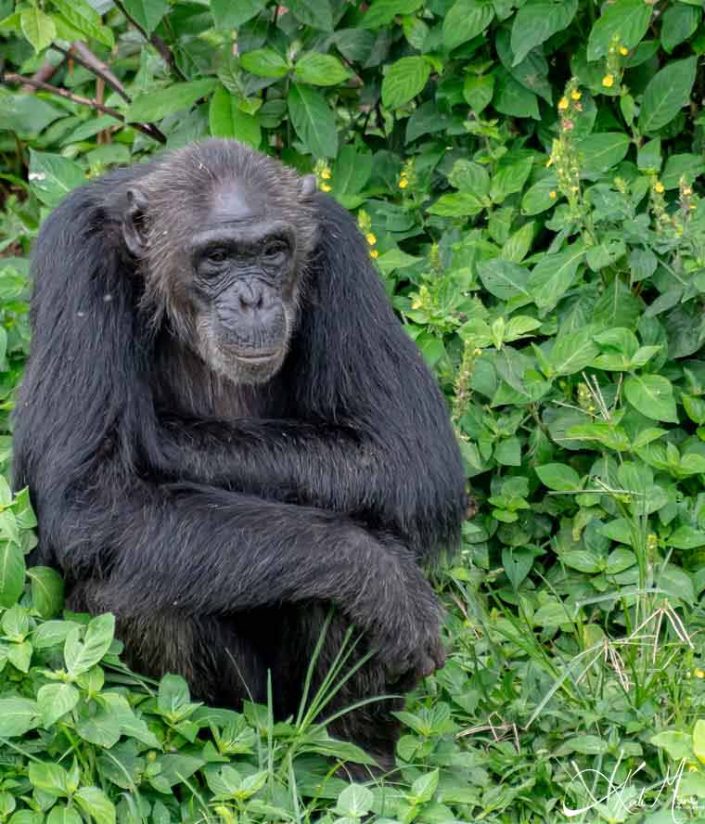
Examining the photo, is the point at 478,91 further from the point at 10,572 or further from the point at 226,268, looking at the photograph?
the point at 10,572

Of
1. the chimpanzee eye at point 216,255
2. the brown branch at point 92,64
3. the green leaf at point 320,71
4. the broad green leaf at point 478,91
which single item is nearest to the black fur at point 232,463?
the chimpanzee eye at point 216,255

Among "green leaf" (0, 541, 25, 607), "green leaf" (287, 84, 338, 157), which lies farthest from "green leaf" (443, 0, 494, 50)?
"green leaf" (0, 541, 25, 607)

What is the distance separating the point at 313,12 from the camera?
7117 millimetres

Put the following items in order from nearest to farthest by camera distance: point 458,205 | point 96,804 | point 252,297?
point 96,804, point 252,297, point 458,205

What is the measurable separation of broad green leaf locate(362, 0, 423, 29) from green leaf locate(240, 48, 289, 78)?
1.53 feet

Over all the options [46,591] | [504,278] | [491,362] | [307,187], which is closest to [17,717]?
[46,591]

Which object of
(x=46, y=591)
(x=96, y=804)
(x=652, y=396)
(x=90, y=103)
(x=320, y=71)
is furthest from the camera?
(x=90, y=103)

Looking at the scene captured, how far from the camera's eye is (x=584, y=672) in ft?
18.7

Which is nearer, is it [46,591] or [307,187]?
[46,591]

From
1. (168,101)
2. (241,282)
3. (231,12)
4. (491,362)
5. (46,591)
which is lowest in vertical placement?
(46,591)

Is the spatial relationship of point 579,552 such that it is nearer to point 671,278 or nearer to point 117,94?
point 671,278

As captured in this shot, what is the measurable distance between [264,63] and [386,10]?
607 mm

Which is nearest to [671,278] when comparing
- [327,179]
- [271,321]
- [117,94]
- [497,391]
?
Answer: [497,391]

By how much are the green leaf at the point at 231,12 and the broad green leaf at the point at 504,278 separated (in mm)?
1336
